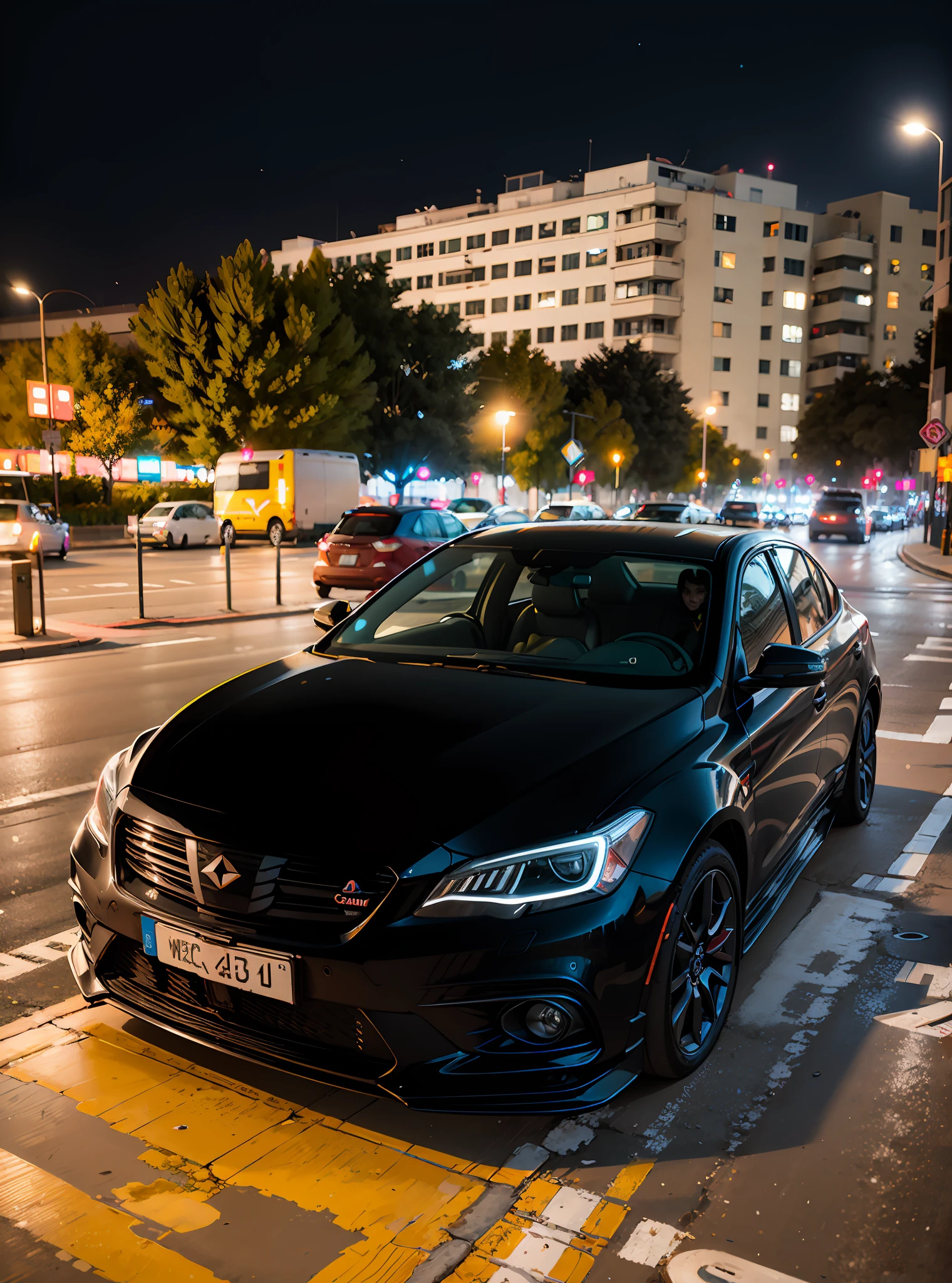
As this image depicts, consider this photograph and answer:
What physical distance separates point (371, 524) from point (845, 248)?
106 metres

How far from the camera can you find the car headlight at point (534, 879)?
8.55ft

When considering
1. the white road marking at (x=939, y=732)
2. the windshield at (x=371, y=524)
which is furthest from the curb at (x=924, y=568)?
the white road marking at (x=939, y=732)

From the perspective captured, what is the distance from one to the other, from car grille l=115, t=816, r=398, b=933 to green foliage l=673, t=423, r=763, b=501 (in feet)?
295

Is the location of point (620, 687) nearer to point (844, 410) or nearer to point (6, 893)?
point (6, 893)

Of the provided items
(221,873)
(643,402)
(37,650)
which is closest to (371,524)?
(37,650)

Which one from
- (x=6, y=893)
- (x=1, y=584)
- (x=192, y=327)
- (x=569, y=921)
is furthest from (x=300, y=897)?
(x=192, y=327)

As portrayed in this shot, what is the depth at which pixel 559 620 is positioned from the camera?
4348mm

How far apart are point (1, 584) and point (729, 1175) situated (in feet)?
73.5

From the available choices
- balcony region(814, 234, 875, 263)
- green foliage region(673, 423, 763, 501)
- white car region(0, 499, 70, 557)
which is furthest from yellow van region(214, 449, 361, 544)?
balcony region(814, 234, 875, 263)

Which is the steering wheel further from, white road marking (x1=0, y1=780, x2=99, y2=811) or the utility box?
the utility box

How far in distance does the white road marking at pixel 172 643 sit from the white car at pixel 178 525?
2307 centimetres

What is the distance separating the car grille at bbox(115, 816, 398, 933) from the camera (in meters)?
2.63

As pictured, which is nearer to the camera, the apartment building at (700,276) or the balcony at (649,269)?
the balcony at (649,269)

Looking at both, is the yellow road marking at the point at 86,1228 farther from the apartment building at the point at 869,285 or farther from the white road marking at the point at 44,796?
the apartment building at the point at 869,285
